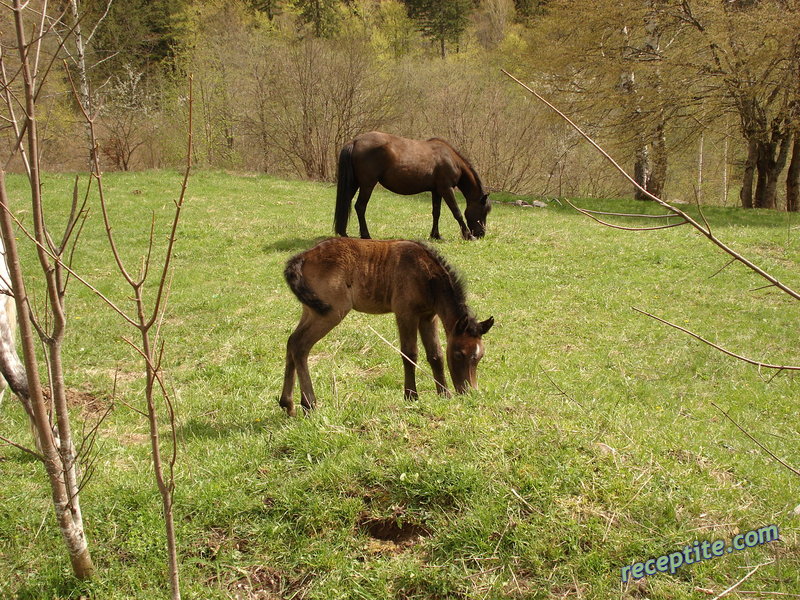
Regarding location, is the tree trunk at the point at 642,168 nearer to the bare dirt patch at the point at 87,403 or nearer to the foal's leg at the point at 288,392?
the foal's leg at the point at 288,392

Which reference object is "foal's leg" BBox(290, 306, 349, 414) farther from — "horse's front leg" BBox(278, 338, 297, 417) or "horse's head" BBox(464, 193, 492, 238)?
"horse's head" BBox(464, 193, 492, 238)

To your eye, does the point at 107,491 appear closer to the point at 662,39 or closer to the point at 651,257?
the point at 651,257

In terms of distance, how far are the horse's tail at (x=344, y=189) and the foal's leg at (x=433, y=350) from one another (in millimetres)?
6510

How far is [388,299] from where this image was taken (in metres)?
5.35

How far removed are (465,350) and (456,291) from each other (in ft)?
1.82

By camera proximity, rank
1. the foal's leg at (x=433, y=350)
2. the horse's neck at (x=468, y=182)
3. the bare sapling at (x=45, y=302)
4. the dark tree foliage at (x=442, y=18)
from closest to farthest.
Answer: the bare sapling at (x=45, y=302)
the foal's leg at (x=433, y=350)
the horse's neck at (x=468, y=182)
the dark tree foliage at (x=442, y=18)

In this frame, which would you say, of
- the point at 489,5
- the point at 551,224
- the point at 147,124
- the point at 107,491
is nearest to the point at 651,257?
the point at 551,224

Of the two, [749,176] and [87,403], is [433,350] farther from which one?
[749,176]

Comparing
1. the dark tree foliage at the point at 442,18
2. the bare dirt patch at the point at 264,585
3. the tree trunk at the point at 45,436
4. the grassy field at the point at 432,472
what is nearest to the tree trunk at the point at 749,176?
the grassy field at the point at 432,472

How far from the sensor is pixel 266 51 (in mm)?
25094

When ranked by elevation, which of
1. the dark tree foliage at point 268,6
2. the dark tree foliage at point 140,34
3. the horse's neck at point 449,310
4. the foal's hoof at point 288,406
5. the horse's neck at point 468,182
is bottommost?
the foal's hoof at point 288,406

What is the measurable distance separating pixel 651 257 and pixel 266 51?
20.2m

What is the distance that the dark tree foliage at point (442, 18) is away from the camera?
133ft

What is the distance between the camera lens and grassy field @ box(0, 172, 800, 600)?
2986 mm
